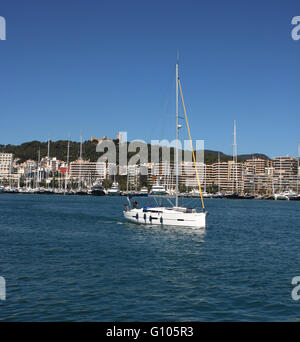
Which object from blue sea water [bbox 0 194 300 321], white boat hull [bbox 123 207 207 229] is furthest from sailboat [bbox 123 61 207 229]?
blue sea water [bbox 0 194 300 321]

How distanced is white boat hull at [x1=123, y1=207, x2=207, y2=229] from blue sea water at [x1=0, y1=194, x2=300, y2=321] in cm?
456

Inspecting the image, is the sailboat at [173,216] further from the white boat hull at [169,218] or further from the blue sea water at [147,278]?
the blue sea water at [147,278]

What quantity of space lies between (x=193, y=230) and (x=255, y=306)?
1944cm

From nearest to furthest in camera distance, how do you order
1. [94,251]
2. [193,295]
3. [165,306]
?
[165,306]
[193,295]
[94,251]

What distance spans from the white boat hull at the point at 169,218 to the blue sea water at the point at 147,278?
456 cm

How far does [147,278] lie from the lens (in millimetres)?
15273

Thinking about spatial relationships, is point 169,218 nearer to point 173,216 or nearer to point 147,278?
point 173,216

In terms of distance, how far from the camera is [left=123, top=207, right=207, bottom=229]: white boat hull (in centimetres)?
3183

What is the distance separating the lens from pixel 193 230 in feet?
103

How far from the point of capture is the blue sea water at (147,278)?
11297 mm
